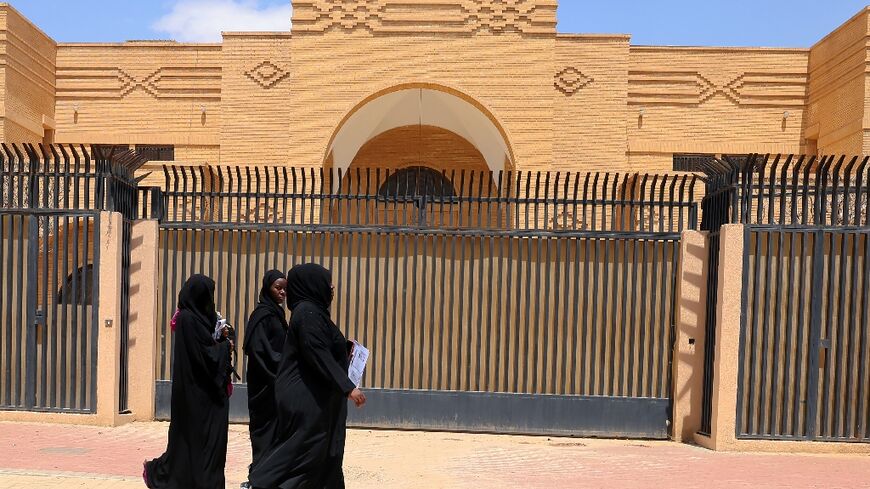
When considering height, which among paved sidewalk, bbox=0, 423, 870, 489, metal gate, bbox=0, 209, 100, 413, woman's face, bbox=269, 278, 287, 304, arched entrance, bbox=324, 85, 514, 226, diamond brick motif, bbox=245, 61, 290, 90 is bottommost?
paved sidewalk, bbox=0, 423, 870, 489

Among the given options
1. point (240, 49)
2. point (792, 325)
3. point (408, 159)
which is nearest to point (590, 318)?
point (792, 325)

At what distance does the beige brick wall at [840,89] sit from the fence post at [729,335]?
958 cm

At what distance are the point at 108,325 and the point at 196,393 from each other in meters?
3.32

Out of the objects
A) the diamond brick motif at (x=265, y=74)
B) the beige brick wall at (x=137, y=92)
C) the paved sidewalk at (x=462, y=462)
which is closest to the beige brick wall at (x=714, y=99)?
the diamond brick motif at (x=265, y=74)

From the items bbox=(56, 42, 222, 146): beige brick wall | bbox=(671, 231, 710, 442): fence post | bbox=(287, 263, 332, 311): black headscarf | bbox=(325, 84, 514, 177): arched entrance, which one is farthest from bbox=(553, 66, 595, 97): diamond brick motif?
bbox=(287, 263, 332, 311): black headscarf

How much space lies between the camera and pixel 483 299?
8516 mm

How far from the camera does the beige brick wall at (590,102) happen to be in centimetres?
1622

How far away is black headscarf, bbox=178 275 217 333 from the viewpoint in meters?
5.22

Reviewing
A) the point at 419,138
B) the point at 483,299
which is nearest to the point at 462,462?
the point at 483,299

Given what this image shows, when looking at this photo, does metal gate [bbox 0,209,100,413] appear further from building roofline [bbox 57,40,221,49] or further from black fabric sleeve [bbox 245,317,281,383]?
building roofline [bbox 57,40,221,49]

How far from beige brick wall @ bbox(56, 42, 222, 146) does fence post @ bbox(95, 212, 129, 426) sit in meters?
10.4

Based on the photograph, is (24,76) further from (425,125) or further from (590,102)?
(590,102)

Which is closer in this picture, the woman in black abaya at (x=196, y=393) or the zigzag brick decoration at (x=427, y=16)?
the woman in black abaya at (x=196, y=393)

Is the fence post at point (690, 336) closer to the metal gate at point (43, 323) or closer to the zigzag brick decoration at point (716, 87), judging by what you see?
the metal gate at point (43, 323)
